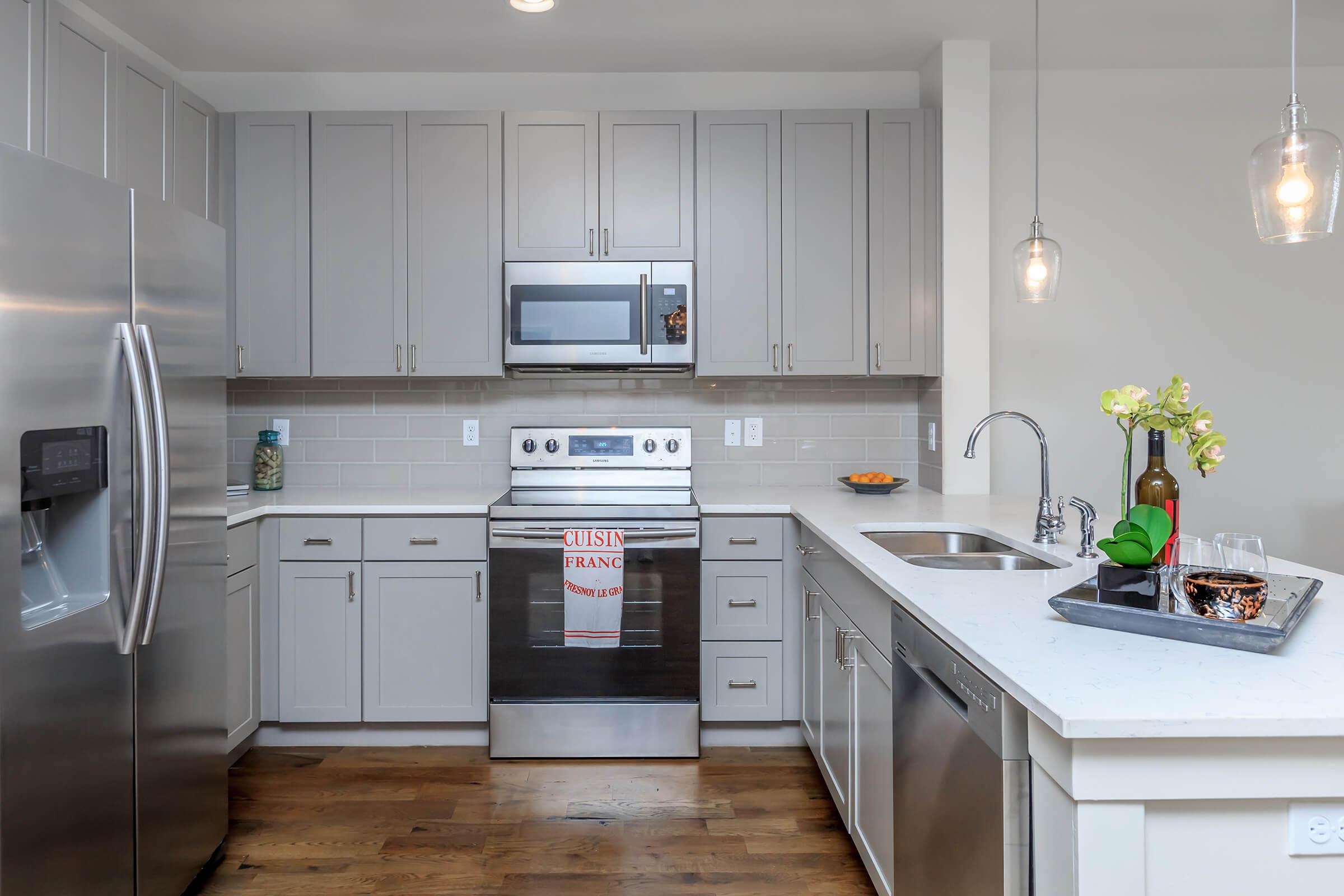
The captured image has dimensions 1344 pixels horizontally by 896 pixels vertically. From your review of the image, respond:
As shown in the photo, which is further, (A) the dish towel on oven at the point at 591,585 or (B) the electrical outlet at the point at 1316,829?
(A) the dish towel on oven at the point at 591,585

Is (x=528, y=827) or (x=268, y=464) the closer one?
(x=528, y=827)

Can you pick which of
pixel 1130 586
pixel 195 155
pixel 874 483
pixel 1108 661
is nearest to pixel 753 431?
pixel 874 483

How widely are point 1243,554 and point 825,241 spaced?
2068 mm

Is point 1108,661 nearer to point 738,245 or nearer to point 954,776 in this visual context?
point 954,776

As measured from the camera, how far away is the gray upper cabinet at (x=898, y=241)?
10.3ft

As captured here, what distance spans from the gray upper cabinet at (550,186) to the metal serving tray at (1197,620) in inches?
89.2

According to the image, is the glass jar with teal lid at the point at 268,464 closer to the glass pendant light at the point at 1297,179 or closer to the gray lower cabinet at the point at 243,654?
the gray lower cabinet at the point at 243,654

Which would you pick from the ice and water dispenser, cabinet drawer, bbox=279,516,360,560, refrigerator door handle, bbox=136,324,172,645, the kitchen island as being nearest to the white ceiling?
refrigerator door handle, bbox=136,324,172,645

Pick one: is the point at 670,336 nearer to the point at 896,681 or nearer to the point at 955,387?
the point at 955,387

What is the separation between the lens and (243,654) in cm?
275

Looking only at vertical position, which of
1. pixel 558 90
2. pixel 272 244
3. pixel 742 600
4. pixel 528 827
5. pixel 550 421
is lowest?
pixel 528 827

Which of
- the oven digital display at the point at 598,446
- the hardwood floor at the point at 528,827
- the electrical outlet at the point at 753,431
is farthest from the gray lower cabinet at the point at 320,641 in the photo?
the electrical outlet at the point at 753,431

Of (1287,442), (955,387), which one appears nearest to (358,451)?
(955,387)

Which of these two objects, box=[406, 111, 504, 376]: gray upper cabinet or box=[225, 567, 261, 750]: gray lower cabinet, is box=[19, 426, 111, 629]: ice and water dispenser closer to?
box=[225, 567, 261, 750]: gray lower cabinet
